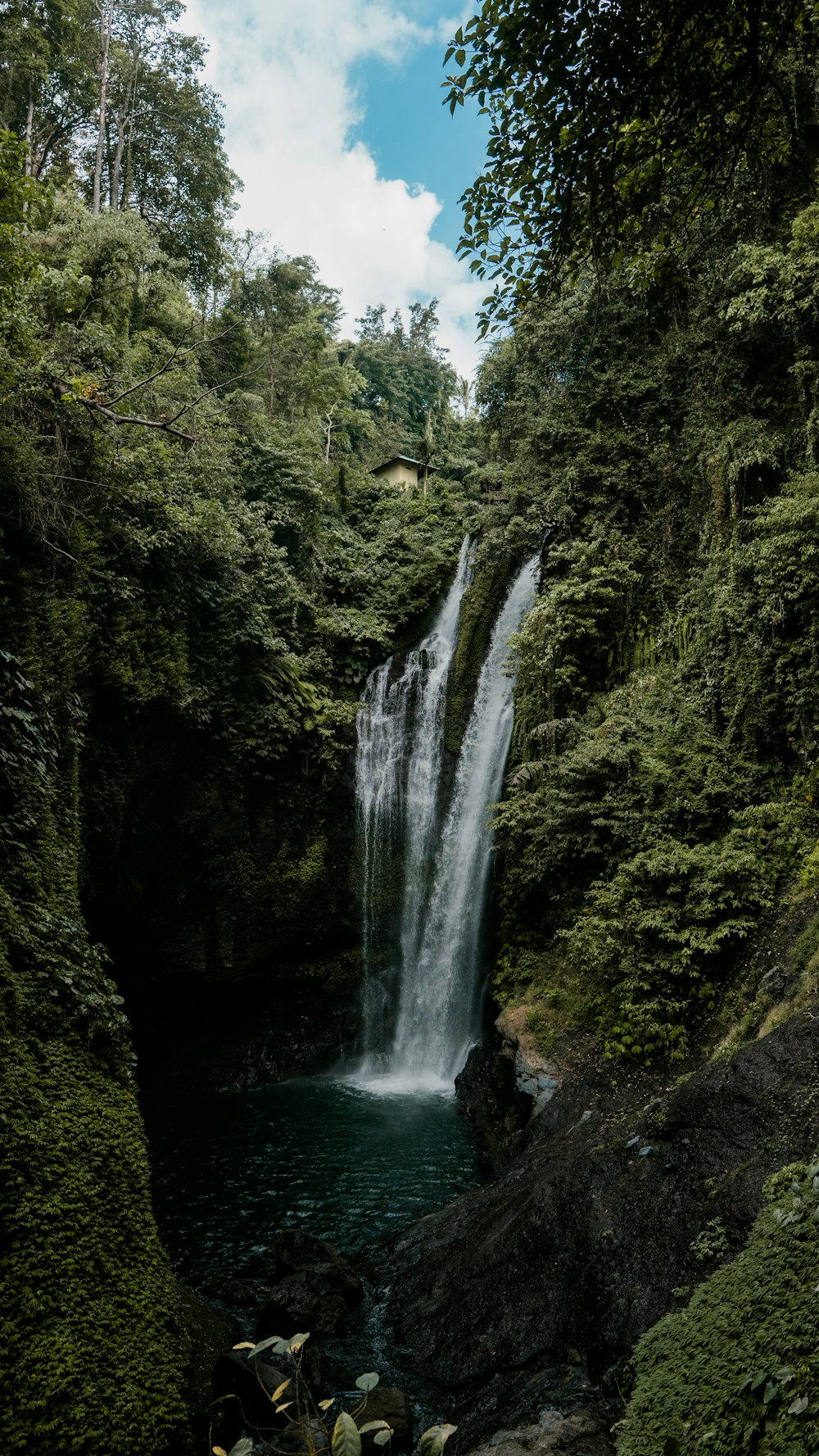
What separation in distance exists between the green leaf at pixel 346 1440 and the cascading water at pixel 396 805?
11791mm

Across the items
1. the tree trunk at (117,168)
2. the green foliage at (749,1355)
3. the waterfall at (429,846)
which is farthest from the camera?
the tree trunk at (117,168)

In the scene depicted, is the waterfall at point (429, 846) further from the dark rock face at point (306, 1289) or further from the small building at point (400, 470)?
the small building at point (400, 470)

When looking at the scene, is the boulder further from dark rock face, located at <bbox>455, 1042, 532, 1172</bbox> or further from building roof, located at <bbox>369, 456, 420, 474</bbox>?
building roof, located at <bbox>369, 456, 420, 474</bbox>

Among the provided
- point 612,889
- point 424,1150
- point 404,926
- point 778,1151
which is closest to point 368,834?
point 404,926

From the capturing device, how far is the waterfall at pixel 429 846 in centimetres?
1295

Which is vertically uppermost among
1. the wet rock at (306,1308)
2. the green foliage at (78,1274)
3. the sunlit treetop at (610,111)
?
the sunlit treetop at (610,111)

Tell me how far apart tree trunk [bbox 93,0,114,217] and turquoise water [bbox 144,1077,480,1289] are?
1925 centimetres

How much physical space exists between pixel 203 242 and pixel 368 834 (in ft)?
60.4

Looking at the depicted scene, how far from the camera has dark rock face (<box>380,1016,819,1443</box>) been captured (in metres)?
4.83

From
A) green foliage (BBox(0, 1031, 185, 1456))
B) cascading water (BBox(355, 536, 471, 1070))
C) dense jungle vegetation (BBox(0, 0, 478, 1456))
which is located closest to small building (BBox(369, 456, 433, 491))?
dense jungle vegetation (BBox(0, 0, 478, 1456))

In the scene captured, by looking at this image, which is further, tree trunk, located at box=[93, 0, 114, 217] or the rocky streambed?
tree trunk, located at box=[93, 0, 114, 217]

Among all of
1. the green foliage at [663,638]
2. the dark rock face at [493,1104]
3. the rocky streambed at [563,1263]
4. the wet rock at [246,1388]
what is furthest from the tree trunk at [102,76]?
the wet rock at [246,1388]

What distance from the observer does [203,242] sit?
21.9 m

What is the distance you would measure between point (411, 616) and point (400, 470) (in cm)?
1306
